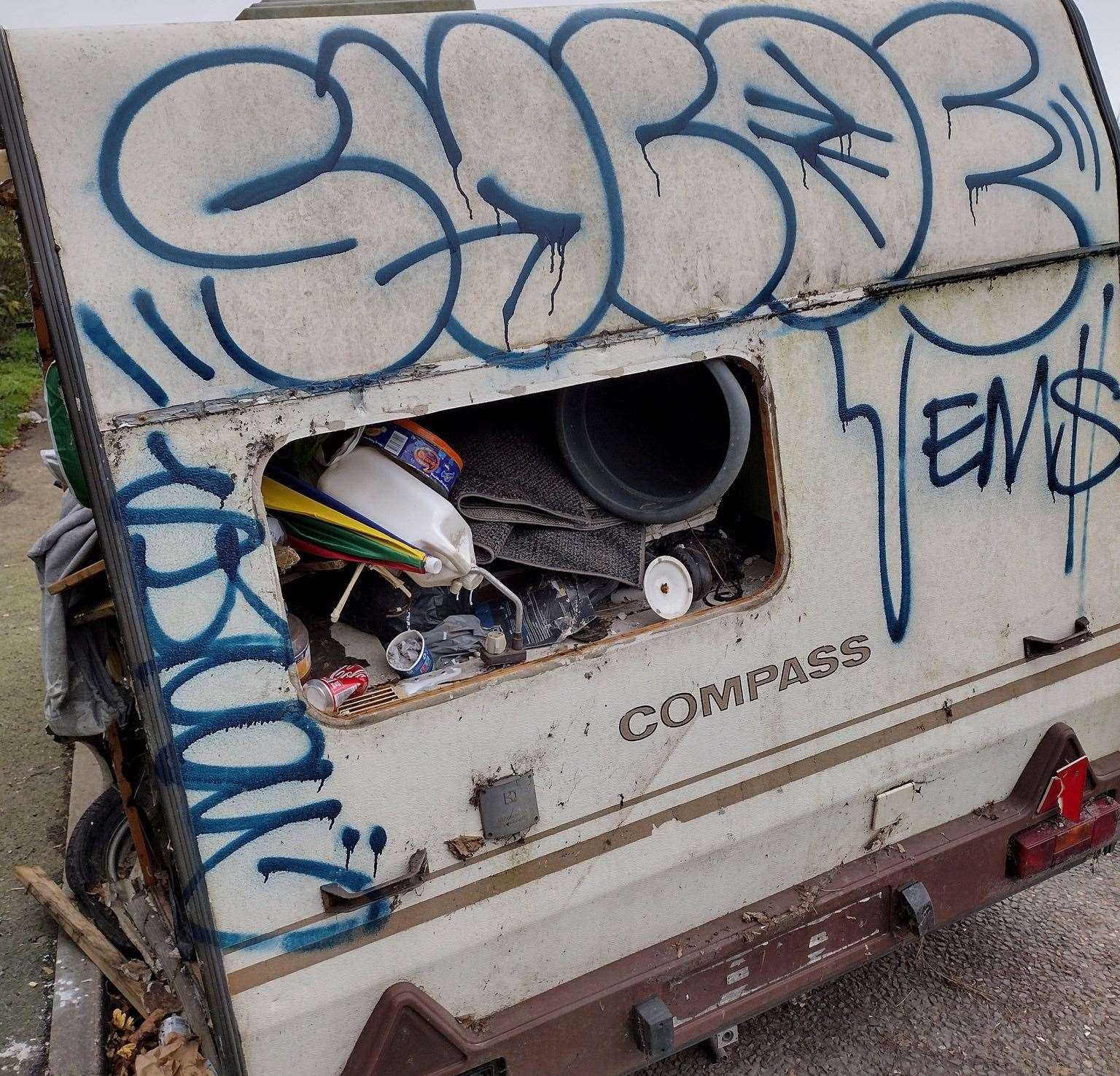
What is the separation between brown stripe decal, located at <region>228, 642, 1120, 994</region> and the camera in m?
2.29

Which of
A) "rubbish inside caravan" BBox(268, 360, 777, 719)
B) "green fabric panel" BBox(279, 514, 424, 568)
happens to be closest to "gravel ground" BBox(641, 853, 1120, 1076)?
"rubbish inside caravan" BBox(268, 360, 777, 719)

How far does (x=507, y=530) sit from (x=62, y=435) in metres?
1.00

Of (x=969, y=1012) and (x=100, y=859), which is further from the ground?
(x=100, y=859)

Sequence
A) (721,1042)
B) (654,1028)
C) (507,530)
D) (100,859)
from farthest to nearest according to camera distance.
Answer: (100,859), (721,1042), (507,530), (654,1028)

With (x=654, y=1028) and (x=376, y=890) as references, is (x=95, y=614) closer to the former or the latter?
(x=376, y=890)

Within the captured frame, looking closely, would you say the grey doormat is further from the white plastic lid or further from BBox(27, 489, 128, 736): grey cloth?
BBox(27, 489, 128, 736): grey cloth

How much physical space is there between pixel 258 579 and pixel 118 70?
0.92 m

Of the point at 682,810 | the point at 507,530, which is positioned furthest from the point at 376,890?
the point at 507,530

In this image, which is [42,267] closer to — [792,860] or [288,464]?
[288,464]

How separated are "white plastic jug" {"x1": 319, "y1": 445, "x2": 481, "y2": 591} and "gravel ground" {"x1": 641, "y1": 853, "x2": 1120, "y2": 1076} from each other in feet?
5.88

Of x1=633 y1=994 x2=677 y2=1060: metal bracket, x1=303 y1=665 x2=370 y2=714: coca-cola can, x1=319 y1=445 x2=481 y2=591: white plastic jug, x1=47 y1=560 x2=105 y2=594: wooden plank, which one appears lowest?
x1=633 y1=994 x2=677 y2=1060: metal bracket

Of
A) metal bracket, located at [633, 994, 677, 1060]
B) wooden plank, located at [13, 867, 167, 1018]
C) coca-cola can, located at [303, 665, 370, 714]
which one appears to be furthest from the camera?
wooden plank, located at [13, 867, 167, 1018]

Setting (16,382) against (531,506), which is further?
(16,382)

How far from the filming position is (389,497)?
251cm
